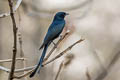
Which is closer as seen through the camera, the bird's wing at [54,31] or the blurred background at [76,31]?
the bird's wing at [54,31]

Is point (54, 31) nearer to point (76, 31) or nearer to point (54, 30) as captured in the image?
point (54, 30)

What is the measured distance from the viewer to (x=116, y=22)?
8305 millimetres

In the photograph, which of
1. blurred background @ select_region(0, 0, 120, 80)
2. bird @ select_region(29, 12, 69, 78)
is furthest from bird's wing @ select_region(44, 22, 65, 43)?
blurred background @ select_region(0, 0, 120, 80)

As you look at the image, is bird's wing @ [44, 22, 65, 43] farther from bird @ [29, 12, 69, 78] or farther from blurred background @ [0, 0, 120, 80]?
blurred background @ [0, 0, 120, 80]

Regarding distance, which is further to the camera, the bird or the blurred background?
the blurred background

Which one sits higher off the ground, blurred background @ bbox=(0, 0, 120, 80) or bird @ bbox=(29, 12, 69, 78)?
bird @ bbox=(29, 12, 69, 78)

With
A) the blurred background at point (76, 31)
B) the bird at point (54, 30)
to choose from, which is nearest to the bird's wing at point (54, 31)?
the bird at point (54, 30)

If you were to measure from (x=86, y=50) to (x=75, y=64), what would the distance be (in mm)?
537

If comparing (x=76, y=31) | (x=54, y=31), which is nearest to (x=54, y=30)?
(x=54, y=31)

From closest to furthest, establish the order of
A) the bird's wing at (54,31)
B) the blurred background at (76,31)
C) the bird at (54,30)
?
1. the bird at (54,30)
2. the bird's wing at (54,31)
3. the blurred background at (76,31)

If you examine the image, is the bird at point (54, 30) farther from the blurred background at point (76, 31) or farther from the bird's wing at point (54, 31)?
the blurred background at point (76, 31)

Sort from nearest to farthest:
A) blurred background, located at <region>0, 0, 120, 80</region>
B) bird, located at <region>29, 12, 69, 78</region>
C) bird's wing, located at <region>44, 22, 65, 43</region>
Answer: bird, located at <region>29, 12, 69, 78</region> → bird's wing, located at <region>44, 22, 65, 43</region> → blurred background, located at <region>0, 0, 120, 80</region>

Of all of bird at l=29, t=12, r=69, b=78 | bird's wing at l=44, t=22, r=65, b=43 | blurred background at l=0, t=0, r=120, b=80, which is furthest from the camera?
blurred background at l=0, t=0, r=120, b=80

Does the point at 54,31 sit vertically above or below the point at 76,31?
above
